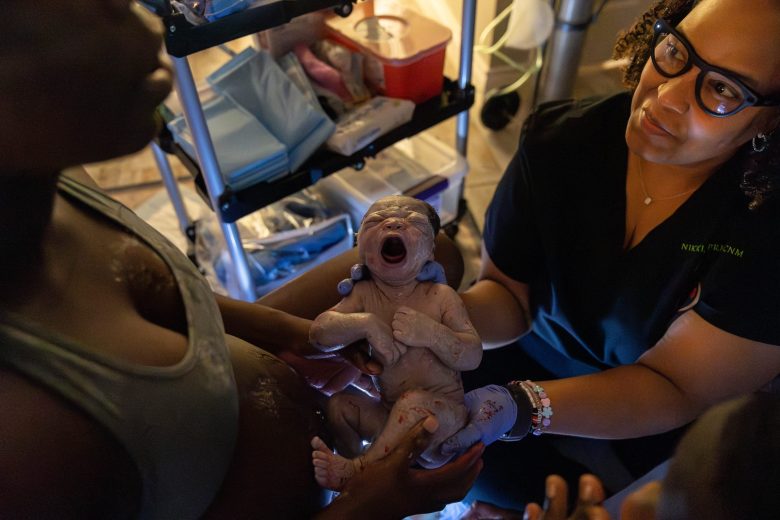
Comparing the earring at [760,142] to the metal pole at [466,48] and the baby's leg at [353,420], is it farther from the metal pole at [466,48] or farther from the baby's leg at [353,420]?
the metal pole at [466,48]

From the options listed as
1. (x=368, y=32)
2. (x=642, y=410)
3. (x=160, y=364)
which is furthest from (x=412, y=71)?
(x=160, y=364)

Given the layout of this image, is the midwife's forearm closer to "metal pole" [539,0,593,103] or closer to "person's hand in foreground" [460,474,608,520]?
"person's hand in foreground" [460,474,608,520]

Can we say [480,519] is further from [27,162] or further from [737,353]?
[27,162]

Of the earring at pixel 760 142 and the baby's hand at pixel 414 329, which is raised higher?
the earring at pixel 760 142

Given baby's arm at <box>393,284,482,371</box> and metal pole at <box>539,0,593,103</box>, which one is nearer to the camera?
baby's arm at <box>393,284,482,371</box>

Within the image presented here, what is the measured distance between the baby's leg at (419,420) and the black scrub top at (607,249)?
41 centimetres

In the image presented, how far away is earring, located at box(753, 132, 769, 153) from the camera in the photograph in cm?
81

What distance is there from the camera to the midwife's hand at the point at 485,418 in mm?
769

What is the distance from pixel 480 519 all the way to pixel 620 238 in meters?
0.58

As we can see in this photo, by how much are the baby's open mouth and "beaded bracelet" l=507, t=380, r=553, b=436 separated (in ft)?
1.17

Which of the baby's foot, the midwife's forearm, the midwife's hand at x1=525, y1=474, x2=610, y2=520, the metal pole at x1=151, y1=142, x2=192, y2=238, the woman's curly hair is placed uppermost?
the woman's curly hair

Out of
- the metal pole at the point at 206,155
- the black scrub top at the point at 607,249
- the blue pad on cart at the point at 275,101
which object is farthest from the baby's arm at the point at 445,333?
the blue pad on cart at the point at 275,101

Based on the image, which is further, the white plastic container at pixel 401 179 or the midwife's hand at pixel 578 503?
the white plastic container at pixel 401 179

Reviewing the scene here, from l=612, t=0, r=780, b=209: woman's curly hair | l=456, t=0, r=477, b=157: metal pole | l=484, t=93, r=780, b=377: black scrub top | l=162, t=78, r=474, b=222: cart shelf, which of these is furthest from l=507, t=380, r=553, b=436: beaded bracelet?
l=456, t=0, r=477, b=157: metal pole
